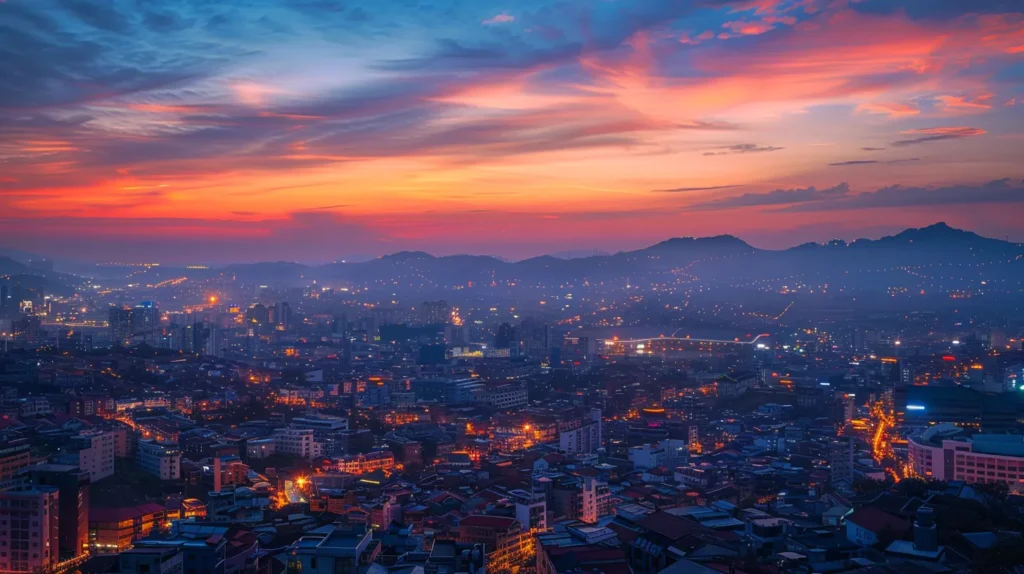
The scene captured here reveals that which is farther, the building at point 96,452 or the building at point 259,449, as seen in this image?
the building at point 259,449

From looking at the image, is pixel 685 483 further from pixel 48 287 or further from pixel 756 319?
pixel 48 287

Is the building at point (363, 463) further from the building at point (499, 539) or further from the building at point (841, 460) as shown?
the building at point (841, 460)

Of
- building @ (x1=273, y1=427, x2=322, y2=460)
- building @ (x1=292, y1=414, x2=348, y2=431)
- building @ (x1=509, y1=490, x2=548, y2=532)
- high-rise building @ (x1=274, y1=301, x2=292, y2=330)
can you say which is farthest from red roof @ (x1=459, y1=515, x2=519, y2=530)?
high-rise building @ (x1=274, y1=301, x2=292, y2=330)

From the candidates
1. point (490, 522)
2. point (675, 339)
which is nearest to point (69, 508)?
point (490, 522)

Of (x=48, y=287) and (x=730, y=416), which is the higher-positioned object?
(x=48, y=287)

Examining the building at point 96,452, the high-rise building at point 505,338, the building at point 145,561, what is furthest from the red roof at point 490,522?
the high-rise building at point 505,338

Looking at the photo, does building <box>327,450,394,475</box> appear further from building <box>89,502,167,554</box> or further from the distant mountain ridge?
the distant mountain ridge

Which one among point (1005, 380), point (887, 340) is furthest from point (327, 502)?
point (887, 340)
